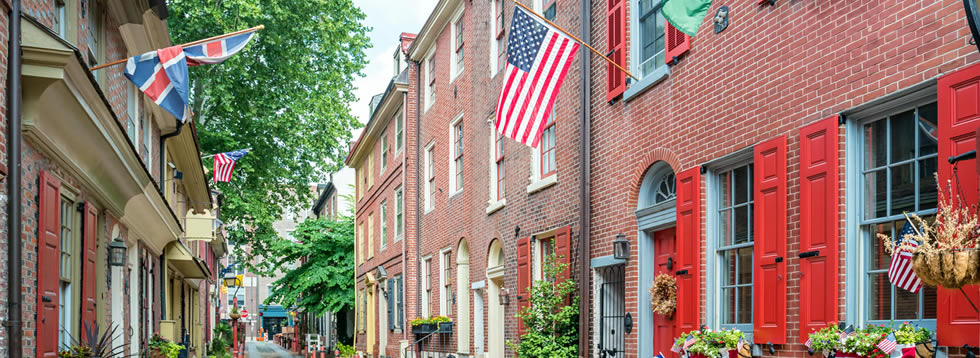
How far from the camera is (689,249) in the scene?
9906mm

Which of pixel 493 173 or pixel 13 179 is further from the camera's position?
pixel 493 173

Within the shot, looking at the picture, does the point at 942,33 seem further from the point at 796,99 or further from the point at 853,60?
the point at 796,99

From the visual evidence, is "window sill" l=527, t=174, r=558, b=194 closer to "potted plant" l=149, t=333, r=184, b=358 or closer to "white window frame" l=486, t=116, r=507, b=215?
"white window frame" l=486, t=116, r=507, b=215

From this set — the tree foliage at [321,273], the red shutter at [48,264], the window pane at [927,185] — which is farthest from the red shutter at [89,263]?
the tree foliage at [321,273]

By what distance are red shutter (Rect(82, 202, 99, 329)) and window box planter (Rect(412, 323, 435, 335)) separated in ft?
35.3

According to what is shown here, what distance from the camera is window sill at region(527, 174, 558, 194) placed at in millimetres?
13828

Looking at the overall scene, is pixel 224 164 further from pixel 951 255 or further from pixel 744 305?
pixel 951 255

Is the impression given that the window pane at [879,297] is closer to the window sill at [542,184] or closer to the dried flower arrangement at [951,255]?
the dried flower arrangement at [951,255]

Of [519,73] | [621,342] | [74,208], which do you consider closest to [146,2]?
[74,208]

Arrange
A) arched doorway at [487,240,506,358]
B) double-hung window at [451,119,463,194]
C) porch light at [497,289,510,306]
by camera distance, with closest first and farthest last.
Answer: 1. porch light at [497,289,510,306]
2. arched doorway at [487,240,506,358]
3. double-hung window at [451,119,463,194]

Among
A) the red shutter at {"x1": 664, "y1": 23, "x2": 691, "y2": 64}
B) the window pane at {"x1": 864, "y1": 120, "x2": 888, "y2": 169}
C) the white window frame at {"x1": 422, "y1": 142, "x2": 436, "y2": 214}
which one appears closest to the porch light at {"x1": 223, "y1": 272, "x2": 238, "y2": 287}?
the white window frame at {"x1": 422, "y1": 142, "x2": 436, "y2": 214}

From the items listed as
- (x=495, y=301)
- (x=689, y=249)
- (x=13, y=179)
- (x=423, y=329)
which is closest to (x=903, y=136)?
(x=689, y=249)

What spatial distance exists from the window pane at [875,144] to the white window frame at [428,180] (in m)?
15.9

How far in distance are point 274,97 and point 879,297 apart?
73.9 feet
